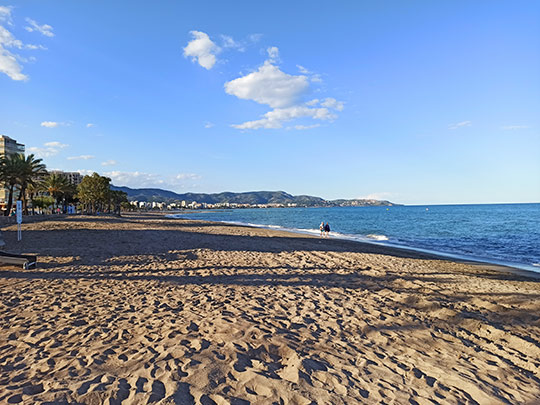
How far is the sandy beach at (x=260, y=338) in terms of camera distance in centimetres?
341

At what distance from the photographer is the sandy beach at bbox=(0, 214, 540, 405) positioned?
11.2 ft

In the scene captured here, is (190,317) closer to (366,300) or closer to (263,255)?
(366,300)

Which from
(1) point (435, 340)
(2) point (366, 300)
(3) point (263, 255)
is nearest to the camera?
(1) point (435, 340)

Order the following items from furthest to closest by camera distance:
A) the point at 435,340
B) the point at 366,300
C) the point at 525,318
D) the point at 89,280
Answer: the point at 89,280 < the point at 366,300 < the point at 525,318 < the point at 435,340

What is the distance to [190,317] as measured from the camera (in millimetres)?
5594

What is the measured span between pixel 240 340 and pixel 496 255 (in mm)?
19827

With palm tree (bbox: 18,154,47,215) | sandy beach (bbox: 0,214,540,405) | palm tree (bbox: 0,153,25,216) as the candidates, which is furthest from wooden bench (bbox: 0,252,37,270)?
palm tree (bbox: 18,154,47,215)

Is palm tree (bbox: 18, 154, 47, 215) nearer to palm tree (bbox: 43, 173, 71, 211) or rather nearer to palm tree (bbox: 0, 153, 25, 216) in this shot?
palm tree (bbox: 0, 153, 25, 216)

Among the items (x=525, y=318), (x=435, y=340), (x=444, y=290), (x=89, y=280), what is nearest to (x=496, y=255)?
(x=444, y=290)

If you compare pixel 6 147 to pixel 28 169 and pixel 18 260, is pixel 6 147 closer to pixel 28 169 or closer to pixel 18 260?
pixel 28 169

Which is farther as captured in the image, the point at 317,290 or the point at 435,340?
the point at 317,290

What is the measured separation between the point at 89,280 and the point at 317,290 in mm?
6081

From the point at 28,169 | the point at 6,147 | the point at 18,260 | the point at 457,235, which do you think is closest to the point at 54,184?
the point at 28,169

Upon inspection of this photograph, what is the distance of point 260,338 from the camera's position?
15.5 ft
